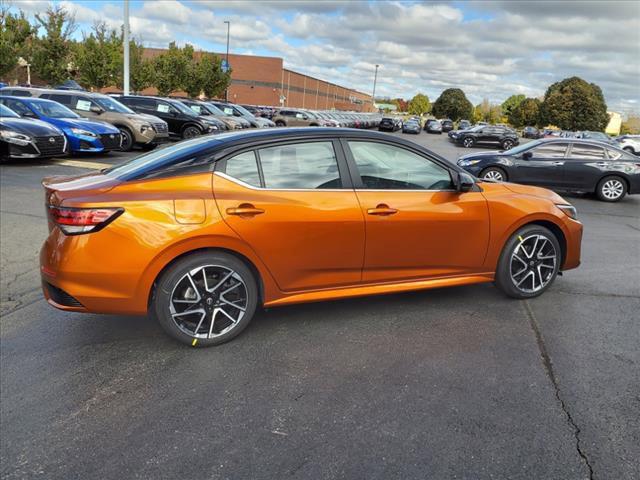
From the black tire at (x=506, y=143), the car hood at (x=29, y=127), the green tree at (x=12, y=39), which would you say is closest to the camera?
the car hood at (x=29, y=127)

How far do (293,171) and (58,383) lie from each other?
2113 mm

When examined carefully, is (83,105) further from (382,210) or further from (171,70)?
(171,70)

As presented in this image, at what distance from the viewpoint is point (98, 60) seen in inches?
1431

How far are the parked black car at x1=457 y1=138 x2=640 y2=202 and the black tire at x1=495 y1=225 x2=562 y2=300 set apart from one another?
850cm

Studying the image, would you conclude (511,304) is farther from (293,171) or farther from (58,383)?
(58,383)

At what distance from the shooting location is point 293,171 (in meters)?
3.87

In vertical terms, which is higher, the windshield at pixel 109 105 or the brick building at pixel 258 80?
the brick building at pixel 258 80

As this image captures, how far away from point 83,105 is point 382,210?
15.9 m

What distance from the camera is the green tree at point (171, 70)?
4394 cm

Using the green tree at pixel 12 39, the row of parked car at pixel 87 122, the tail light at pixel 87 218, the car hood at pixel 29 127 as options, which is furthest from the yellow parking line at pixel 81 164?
the green tree at pixel 12 39

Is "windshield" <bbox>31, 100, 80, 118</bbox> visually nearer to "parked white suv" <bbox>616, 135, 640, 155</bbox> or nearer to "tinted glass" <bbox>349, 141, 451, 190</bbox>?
"tinted glass" <bbox>349, 141, 451, 190</bbox>

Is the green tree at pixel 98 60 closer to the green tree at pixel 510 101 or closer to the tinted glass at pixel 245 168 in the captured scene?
the tinted glass at pixel 245 168

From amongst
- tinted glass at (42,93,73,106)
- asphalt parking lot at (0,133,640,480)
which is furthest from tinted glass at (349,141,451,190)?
tinted glass at (42,93,73,106)

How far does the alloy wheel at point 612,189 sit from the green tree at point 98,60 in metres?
34.2
